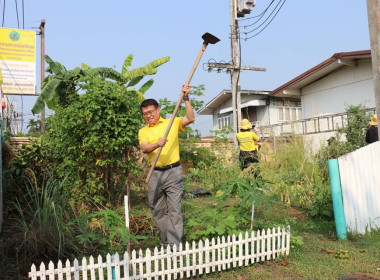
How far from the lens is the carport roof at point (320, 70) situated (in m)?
15.4

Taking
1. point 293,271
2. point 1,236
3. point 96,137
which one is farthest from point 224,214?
point 1,236

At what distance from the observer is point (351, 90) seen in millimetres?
16797

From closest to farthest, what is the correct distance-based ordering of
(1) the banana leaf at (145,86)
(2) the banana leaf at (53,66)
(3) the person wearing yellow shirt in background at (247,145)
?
(3) the person wearing yellow shirt in background at (247,145), (2) the banana leaf at (53,66), (1) the banana leaf at (145,86)

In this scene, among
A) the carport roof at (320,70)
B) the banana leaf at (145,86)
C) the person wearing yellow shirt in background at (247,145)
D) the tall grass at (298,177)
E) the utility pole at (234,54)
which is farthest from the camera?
the utility pole at (234,54)

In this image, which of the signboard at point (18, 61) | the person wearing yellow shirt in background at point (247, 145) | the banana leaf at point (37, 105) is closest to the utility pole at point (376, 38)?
the person wearing yellow shirt in background at point (247, 145)

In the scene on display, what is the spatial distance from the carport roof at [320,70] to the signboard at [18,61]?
1308 centimetres

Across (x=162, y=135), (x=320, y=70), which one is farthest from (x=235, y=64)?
(x=162, y=135)

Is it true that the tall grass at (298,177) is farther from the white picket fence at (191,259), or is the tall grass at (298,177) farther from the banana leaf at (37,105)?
the banana leaf at (37,105)

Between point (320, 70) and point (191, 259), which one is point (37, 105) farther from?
point (320, 70)

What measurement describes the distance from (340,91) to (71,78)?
13.6 m

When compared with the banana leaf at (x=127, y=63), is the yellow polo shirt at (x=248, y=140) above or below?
below

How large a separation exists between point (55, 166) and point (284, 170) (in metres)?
4.98

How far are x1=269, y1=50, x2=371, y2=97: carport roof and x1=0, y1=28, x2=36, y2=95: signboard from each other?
13.1 meters

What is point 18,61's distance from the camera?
16.8 m
